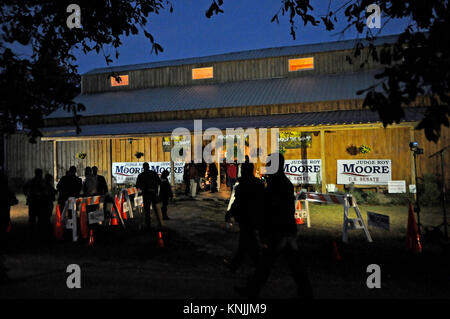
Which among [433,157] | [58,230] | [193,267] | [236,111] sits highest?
[236,111]

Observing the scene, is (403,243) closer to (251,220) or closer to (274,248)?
(251,220)

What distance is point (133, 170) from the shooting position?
20.8m

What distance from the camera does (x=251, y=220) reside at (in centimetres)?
585

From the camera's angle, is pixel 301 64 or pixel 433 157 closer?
pixel 433 157

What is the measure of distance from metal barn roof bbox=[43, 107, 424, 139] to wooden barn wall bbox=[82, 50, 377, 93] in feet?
14.5

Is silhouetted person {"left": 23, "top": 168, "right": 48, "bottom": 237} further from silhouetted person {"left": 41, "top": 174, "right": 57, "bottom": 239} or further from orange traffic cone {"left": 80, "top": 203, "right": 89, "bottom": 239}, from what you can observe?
orange traffic cone {"left": 80, "top": 203, "right": 89, "bottom": 239}

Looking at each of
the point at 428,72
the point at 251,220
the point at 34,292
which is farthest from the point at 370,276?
the point at 34,292

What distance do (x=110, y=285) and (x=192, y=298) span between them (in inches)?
57.6

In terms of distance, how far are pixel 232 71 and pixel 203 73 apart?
1967 mm

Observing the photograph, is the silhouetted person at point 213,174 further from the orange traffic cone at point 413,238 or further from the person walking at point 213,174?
the orange traffic cone at point 413,238

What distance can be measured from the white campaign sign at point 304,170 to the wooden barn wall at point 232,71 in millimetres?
6708

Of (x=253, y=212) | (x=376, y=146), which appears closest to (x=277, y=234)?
(x=253, y=212)

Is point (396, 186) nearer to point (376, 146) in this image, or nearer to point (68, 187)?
point (376, 146)

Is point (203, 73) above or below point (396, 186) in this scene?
above
